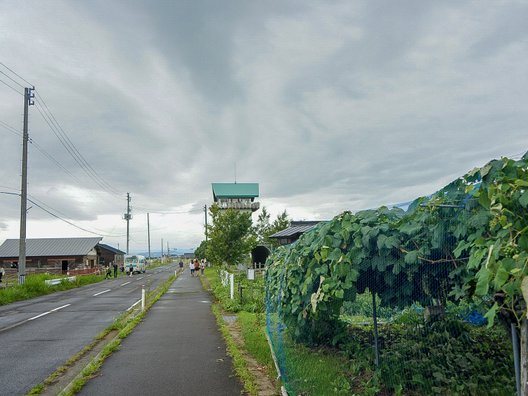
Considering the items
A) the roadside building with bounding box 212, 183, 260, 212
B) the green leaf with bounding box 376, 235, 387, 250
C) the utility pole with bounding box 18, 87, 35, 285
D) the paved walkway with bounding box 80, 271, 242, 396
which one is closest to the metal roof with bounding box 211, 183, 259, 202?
the roadside building with bounding box 212, 183, 260, 212

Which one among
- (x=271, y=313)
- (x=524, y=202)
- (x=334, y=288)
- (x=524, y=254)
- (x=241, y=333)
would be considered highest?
(x=524, y=202)

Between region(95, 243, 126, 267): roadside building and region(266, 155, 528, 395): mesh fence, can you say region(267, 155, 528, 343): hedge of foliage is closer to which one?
region(266, 155, 528, 395): mesh fence

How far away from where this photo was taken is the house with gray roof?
49656 millimetres

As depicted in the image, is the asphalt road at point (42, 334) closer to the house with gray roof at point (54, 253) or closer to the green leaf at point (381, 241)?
the green leaf at point (381, 241)

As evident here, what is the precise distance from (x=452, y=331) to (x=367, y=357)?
1319 millimetres

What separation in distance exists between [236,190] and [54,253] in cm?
2620

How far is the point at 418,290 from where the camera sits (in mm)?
5254

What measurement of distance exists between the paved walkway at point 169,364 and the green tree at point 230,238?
1693 centimetres

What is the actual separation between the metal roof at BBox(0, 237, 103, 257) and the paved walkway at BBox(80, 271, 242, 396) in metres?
43.1

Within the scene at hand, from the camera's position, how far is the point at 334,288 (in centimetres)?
444

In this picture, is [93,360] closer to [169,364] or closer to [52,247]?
[169,364]

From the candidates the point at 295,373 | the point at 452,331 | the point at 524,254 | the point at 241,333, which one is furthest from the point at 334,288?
the point at 241,333

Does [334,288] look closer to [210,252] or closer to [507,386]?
[507,386]

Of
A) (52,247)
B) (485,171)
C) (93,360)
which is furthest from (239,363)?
(52,247)
